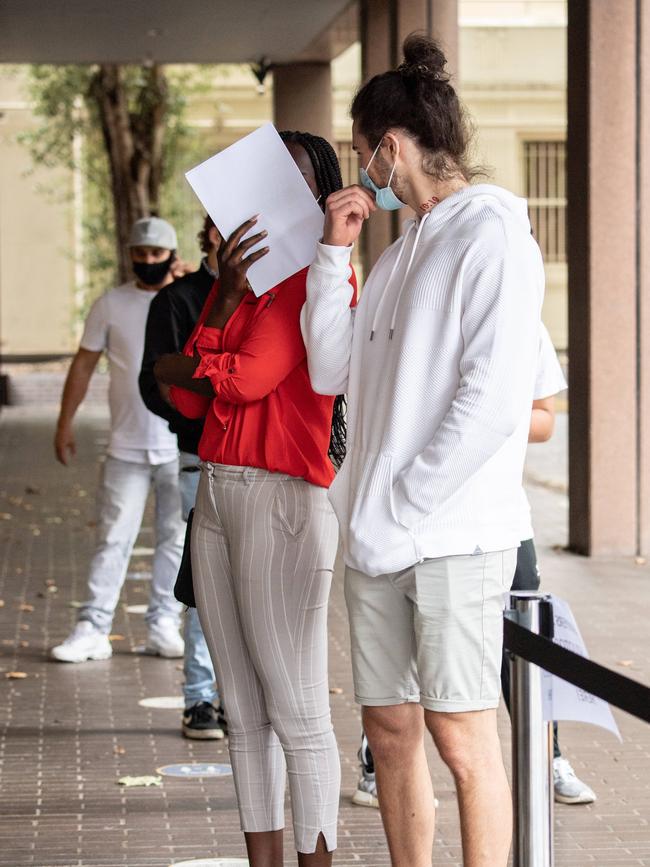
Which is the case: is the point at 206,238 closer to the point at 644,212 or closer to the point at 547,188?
the point at 644,212

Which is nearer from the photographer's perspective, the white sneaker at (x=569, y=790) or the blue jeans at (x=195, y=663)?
the white sneaker at (x=569, y=790)

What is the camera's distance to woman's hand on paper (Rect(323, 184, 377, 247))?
331 cm

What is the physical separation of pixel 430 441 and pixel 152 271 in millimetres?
4408

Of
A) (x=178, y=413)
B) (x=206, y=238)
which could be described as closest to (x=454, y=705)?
(x=178, y=413)

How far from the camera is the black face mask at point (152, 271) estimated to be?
7262 mm

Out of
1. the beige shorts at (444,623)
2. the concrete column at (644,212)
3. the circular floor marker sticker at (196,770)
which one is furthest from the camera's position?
the concrete column at (644,212)

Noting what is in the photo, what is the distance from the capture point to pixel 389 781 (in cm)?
329

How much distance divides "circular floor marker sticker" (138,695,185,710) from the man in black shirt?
1.40 feet

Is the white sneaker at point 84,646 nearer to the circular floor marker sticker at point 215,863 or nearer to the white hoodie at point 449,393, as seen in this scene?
the circular floor marker sticker at point 215,863

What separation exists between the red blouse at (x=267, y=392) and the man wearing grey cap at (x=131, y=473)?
3432mm

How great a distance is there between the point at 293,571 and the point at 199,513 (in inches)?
13.3

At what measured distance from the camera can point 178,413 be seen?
5.16 metres

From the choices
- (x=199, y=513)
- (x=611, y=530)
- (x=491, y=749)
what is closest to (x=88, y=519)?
(x=611, y=530)

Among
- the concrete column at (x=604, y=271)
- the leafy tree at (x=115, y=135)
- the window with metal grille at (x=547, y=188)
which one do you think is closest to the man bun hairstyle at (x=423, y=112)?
the concrete column at (x=604, y=271)
